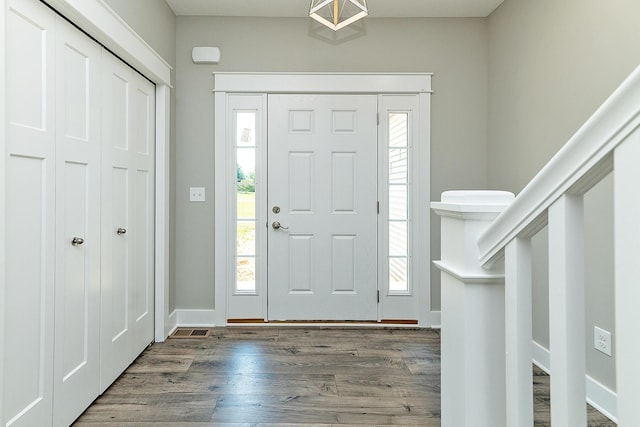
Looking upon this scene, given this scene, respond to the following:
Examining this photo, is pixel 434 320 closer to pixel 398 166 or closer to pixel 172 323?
pixel 398 166

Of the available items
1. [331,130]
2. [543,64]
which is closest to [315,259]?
[331,130]

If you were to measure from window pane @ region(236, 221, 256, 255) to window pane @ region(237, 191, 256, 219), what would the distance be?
59 mm

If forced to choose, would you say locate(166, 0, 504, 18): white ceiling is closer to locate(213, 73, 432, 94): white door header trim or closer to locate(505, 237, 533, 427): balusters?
locate(213, 73, 432, 94): white door header trim

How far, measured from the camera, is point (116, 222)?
7.63ft

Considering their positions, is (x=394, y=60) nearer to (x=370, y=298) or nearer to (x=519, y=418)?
(x=370, y=298)

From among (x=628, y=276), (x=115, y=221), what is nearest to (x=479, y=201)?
(x=628, y=276)

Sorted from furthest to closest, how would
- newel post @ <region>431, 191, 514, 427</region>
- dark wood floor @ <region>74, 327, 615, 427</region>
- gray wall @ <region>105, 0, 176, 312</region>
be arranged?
gray wall @ <region>105, 0, 176, 312</region> → dark wood floor @ <region>74, 327, 615, 427</region> → newel post @ <region>431, 191, 514, 427</region>

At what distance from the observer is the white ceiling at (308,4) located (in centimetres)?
300

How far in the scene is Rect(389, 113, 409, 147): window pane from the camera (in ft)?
10.9

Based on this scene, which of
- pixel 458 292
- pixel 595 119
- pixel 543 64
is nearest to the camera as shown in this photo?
pixel 595 119

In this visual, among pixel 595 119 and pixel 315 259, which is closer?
pixel 595 119

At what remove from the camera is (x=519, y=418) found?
82 centimetres

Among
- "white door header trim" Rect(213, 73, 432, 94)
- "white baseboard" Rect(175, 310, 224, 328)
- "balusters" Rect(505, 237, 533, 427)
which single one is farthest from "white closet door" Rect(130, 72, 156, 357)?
"balusters" Rect(505, 237, 533, 427)

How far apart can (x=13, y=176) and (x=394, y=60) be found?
109 inches
